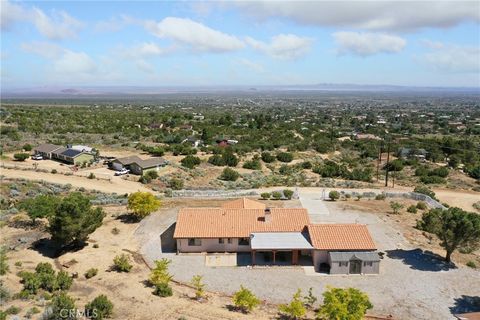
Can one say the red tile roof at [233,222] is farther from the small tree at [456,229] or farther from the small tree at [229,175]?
the small tree at [229,175]

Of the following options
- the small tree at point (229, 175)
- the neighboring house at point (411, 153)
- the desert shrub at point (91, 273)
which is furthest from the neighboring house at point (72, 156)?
the neighboring house at point (411, 153)

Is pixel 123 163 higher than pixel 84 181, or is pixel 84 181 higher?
pixel 123 163

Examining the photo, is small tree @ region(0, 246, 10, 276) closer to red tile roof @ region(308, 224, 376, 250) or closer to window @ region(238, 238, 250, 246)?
window @ region(238, 238, 250, 246)

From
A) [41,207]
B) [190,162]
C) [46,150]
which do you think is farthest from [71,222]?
[46,150]

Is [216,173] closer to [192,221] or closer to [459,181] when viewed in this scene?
[192,221]

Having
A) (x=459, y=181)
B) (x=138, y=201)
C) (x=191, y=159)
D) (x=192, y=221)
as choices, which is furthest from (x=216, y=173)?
(x=459, y=181)

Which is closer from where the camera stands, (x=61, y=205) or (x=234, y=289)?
(x=234, y=289)

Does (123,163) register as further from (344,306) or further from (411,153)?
(411,153)
